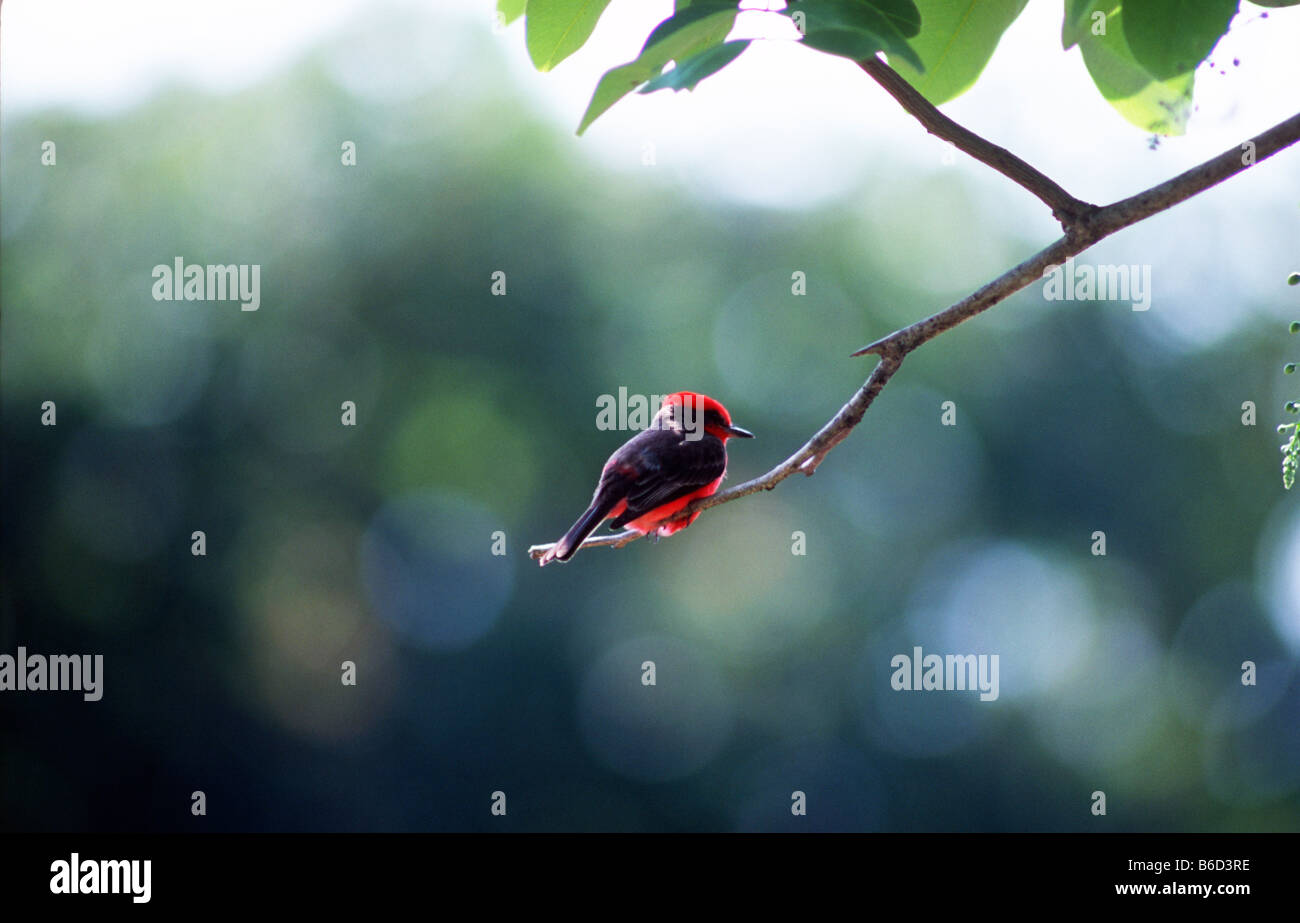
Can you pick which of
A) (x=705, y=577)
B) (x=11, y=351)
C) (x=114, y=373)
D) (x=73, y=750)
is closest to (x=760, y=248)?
(x=705, y=577)

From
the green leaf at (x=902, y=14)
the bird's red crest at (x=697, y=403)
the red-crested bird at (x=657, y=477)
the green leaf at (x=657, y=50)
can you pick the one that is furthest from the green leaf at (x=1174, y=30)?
the bird's red crest at (x=697, y=403)

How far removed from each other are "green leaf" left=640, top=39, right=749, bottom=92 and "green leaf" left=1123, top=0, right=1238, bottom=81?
0.72 m

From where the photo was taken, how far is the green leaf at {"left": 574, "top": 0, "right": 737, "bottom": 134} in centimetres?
139

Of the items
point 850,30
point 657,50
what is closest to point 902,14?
point 850,30

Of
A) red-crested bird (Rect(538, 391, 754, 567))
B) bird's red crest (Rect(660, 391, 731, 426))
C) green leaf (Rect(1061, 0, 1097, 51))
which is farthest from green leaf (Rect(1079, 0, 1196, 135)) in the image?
bird's red crest (Rect(660, 391, 731, 426))

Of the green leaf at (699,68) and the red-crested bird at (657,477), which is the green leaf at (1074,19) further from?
the red-crested bird at (657,477)

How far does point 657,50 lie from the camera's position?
4.60 ft

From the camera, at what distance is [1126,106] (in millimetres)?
2023

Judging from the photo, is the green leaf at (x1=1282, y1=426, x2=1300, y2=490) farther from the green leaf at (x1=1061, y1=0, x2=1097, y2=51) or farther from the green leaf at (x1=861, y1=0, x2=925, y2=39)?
the green leaf at (x1=861, y1=0, x2=925, y2=39)

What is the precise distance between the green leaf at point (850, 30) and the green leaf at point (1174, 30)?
438mm

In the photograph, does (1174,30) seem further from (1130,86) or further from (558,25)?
(558,25)

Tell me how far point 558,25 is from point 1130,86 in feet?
3.06

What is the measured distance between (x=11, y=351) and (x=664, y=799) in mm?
12386
